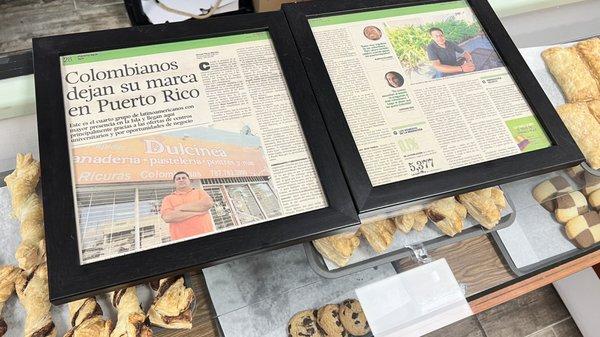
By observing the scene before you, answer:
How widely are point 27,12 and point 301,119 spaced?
165 cm

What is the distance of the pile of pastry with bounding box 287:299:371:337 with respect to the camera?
810mm

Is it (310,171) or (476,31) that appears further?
(476,31)

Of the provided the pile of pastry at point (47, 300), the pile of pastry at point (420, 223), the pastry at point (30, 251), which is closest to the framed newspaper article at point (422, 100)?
the pile of pastry at point (420, 223)

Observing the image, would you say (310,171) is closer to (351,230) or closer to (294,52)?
(351,230)

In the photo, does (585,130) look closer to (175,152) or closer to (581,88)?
(581,88)

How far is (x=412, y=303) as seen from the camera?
0.80 metres

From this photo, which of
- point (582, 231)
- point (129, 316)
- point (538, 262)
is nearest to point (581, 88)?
point (582, 231)

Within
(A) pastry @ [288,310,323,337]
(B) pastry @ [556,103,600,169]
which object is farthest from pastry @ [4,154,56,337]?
(B) pastry @ [556,103,600,169]

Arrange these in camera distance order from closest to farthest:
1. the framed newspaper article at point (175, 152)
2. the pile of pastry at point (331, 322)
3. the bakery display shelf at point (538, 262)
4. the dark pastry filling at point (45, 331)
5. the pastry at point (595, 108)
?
the framed newspaper article at point (175, 152), the dark pastry filling at point (45, 331), the pile of pastry at point (331, 322), the bakery display shelf at point (538, 262), the pastry at point (595, 108)

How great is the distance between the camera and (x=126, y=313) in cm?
73

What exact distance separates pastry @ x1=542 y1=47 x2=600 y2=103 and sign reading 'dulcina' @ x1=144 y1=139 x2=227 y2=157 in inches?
35.9

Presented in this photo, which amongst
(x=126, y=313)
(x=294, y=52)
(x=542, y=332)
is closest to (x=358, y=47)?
(x=294, y=52)

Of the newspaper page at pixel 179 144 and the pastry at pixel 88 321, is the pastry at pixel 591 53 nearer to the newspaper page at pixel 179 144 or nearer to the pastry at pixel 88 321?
the newspaper page at pixel 179 144

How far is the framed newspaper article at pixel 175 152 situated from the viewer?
1.98ft
